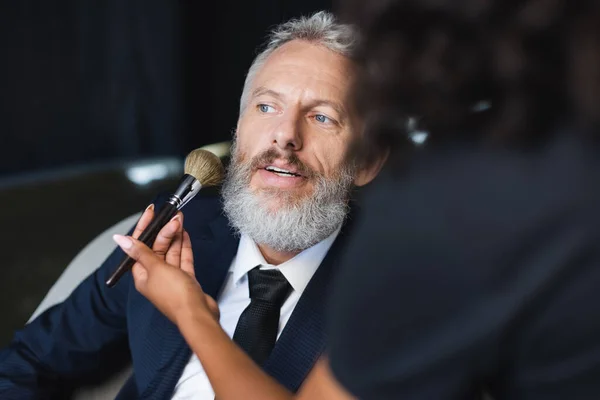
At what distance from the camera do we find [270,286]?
175 cm

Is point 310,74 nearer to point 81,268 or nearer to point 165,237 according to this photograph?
point 165,237

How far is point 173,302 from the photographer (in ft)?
3.98

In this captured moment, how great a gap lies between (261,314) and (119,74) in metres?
3.60

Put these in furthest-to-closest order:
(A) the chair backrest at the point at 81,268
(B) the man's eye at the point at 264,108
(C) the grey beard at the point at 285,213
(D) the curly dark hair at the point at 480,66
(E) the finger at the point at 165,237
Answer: (A) the chair backrest at the point at 81,268
(B) the man's eye at the point at 264,108
(C) the grey beard at the point at 285,213
(E) the finger at the point at 165,237
(D) the curly dark hair at the point at 480,66

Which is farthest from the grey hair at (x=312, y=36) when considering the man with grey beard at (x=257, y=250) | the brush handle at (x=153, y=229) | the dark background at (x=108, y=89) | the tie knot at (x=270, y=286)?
the dark background at (x=108, y=89)

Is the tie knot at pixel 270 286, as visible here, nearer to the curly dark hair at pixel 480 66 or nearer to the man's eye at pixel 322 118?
the man's eye at pixel 322 118

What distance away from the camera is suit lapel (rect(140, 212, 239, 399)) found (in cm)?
168

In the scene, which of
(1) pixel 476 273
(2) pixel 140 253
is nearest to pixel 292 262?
(2) pixel 140 253

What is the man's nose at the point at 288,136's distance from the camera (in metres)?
1.80

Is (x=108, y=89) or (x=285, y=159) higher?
(x=108, y=89)

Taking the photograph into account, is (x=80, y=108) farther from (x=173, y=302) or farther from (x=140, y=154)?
(x=173, y=302)

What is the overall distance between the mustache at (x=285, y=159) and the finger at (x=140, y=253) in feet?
1.78

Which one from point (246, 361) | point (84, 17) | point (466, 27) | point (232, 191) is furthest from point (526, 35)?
point (84, 17)

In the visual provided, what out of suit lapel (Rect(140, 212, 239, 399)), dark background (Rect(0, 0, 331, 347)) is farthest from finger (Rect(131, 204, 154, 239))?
dark background (Rect(0, 0, 331, 347))
